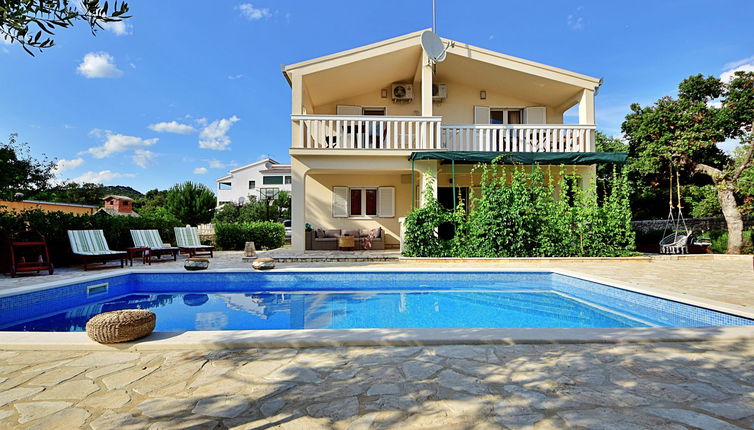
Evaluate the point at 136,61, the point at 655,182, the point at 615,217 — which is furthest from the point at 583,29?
the point at 136,61

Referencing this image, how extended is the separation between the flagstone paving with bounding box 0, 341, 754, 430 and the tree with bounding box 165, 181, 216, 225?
17.1 meters

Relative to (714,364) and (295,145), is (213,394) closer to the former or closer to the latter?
(714,364)

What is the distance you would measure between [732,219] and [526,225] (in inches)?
268

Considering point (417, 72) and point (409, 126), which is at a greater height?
point (417, 72)

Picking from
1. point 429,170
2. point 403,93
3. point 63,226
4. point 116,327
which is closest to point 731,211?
point 429,170

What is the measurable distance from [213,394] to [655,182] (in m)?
14.7

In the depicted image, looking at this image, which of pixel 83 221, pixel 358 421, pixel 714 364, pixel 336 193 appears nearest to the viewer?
pixel 358 421

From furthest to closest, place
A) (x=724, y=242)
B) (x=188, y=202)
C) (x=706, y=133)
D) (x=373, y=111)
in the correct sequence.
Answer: (x=188, y=202)
(x=373, y=111)
(x=724, y=242)
(x=706, y=133)

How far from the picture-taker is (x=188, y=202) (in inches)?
740

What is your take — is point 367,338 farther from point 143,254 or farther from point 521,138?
point 521,138

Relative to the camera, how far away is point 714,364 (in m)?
2.74

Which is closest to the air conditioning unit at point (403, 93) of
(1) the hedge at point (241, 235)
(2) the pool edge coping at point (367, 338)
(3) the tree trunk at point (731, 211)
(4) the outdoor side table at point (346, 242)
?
(4) the outdoor side table at point (346, 242)

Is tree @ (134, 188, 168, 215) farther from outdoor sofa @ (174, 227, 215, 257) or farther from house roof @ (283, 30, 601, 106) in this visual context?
house roof @ (283, 30, 601, 106)

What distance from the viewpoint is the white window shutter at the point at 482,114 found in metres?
13.3
